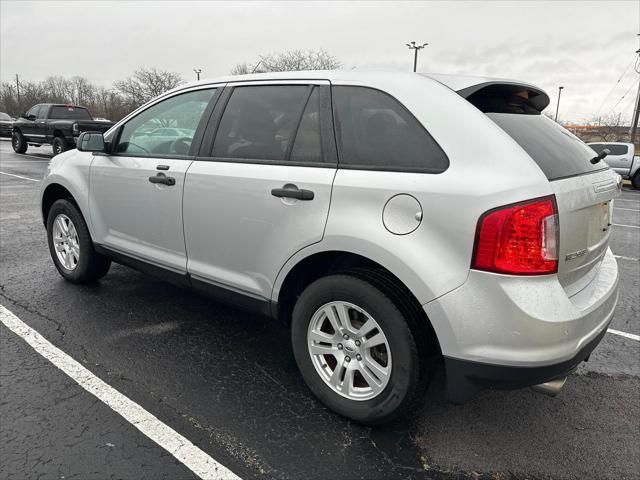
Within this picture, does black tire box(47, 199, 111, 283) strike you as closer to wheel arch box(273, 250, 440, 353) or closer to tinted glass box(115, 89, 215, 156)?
tinted glass box(115, 89, 215, 156)

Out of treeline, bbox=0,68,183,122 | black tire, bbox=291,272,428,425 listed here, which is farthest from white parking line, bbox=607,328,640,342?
treeline, bbox=0,68,183,122

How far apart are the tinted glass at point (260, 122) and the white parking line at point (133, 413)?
5.00ft

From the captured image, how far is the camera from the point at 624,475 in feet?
7.21

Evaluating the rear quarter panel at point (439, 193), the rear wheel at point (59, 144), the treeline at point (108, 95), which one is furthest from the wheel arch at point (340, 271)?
the treeline at point (108, 95)

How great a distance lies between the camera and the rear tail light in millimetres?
1941

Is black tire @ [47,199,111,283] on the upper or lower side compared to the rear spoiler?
lower

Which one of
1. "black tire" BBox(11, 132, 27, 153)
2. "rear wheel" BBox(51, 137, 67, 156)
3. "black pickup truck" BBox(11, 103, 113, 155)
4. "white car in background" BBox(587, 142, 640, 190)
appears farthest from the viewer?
"black tire" BBox(11, 132, 27, 153)

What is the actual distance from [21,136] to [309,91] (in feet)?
64.2

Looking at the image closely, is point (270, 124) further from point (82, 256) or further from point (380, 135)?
point (82, 256)

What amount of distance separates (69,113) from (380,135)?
17209 millimetres

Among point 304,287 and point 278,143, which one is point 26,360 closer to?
point 304,287

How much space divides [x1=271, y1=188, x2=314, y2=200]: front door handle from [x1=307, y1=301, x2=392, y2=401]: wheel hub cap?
564 mm

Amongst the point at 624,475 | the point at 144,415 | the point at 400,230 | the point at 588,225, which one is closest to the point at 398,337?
the point at 400,230

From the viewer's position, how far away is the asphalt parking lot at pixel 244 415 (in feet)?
7.16
